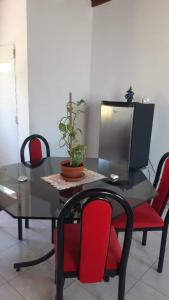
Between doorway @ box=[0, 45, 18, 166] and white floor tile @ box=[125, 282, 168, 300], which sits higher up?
doorway @ box=[0, 45, 18, 166]

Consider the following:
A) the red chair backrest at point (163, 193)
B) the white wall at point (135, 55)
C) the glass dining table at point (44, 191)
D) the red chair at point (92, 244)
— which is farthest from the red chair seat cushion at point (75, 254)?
the white wall at point (135, 55)

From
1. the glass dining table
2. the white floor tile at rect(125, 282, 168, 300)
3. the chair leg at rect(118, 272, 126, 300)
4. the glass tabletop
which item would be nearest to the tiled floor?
the white floor tile at rect(125, 282, 168, 300)

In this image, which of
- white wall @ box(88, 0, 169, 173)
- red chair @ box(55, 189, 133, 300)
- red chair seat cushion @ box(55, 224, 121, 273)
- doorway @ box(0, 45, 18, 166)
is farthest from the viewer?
doorway @ box(0, 45, 18, 166)

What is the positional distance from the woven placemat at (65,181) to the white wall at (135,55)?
56.8 inches

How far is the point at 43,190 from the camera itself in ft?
5.65

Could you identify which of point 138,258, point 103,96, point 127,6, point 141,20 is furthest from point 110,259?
point 127,6

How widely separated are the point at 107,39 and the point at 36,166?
89.0 inches

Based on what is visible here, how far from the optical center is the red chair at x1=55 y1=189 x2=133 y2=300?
120 cm

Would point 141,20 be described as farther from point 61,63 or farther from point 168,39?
point 61,63

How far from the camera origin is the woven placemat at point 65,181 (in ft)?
5.86

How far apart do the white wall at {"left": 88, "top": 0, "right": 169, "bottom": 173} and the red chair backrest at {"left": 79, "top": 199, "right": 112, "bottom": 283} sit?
6.90 feet

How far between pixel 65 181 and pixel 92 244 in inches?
26.3

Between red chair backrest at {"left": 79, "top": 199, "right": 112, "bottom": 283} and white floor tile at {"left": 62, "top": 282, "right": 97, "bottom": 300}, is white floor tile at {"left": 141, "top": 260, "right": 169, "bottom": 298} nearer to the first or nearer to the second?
white floor tile at {"left": 62, "top": 282, "right": 97, "bottom": 300}

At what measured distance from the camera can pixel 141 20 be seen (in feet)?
10.2
